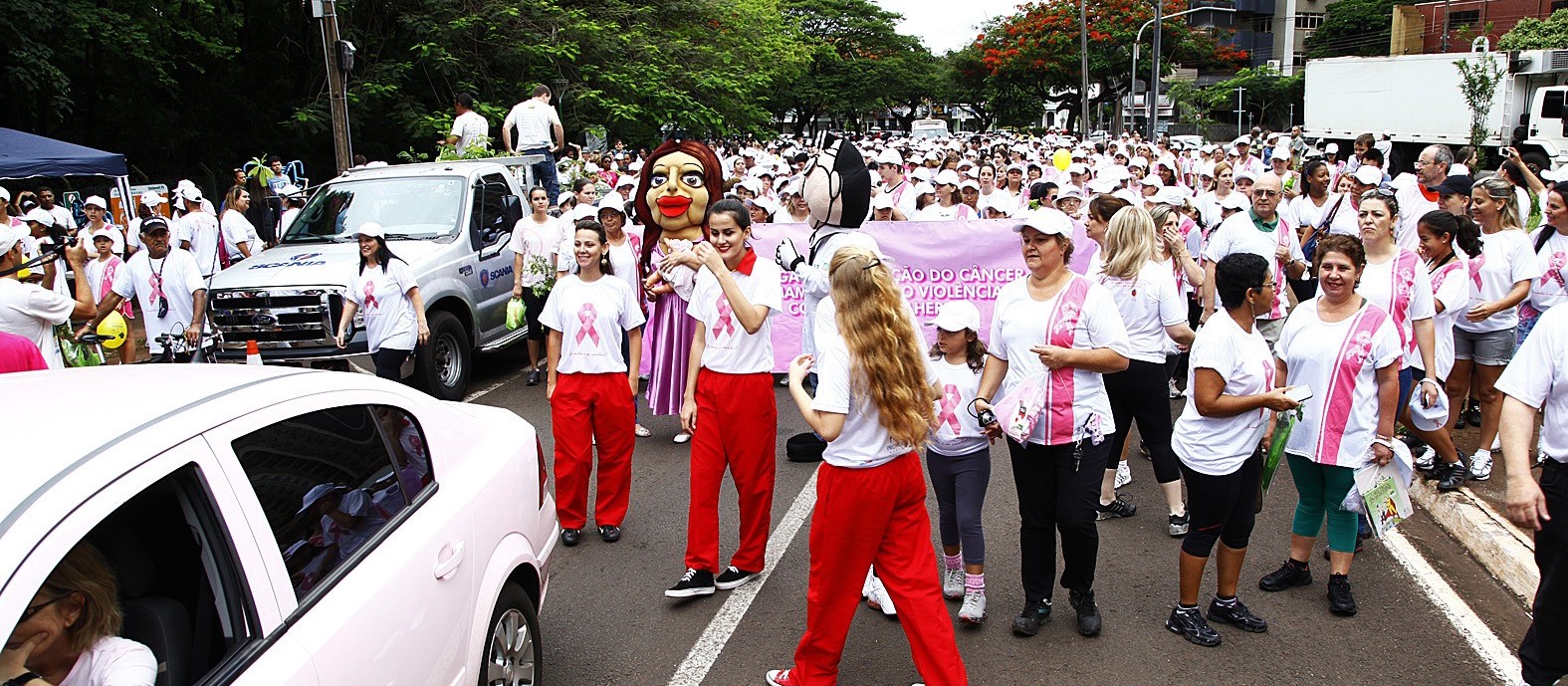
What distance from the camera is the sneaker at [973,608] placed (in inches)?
184

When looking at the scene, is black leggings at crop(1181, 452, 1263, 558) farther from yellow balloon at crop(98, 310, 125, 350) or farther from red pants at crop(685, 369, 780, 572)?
yellow balloon at crop(98, 310, 125, 350)

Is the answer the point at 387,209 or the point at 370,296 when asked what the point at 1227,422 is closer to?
the point at 370,296

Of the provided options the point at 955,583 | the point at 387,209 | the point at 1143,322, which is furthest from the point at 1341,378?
the point at 387,209

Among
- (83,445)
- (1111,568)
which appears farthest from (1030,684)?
(83,445)

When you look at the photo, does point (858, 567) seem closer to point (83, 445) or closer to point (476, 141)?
point (83, 445)

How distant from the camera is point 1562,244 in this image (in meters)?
6.32

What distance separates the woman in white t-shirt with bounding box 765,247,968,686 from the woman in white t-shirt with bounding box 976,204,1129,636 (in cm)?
66

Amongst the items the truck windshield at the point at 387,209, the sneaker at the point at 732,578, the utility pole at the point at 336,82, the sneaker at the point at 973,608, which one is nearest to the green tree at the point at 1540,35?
the utility pole at the point at 336,82

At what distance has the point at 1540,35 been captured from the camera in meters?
32.4

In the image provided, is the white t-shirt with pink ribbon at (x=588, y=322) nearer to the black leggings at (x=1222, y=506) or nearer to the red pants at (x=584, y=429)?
the red pants at (x=584, y=429)

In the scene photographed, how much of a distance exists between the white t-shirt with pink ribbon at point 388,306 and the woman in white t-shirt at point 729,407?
3382mm

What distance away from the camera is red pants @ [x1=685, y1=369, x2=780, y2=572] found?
4.98 m

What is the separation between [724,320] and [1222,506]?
223 centimetres

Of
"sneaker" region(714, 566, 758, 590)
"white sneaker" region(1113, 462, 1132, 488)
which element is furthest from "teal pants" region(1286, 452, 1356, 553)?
"sneaker" region(714, 566, 758, 590)
